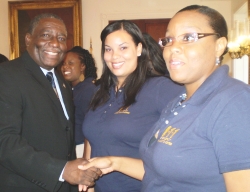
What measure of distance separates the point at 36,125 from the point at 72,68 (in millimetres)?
2457

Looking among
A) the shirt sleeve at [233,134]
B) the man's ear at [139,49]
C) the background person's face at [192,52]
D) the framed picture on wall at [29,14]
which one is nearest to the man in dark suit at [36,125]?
the man's ear at [139,49]

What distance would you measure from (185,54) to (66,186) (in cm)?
125

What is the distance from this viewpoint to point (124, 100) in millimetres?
2035

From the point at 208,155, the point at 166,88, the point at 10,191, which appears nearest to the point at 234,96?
the point at 208,155

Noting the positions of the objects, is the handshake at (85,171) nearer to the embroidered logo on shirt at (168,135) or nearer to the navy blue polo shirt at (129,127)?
the navy blue polo shirt at (129,127)

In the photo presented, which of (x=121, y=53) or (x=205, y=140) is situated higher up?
(x=121, y=53)

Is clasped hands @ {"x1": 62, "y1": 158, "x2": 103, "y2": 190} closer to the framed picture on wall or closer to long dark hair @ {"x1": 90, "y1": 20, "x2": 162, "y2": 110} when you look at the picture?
long dark hair @ {"x1": 90, "y1": 20, "x2": 162, "y2": 110}

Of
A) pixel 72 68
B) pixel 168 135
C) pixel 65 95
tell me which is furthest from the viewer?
pixel 72 68

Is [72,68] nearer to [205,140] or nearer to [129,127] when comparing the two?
[129,127]

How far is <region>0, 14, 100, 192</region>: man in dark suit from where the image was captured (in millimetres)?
1761

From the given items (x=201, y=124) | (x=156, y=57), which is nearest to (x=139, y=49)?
(x=156, y=57)

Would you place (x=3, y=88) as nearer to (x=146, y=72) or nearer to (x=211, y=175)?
(x=146, y=72)

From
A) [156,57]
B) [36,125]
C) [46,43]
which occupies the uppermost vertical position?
[46,43]

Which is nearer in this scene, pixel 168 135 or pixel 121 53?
pixel 168 135
